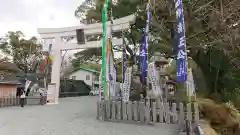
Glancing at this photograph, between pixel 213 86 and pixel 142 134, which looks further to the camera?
pixel 213 86

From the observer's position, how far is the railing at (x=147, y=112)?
6.36 meters

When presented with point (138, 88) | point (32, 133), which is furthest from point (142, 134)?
point (138, 88)

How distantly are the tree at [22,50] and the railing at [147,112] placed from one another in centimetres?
2583

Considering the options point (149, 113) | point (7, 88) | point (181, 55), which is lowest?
point (149, 113)

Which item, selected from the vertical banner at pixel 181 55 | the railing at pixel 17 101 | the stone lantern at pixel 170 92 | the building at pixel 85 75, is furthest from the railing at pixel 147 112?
the building at pixel 85 75

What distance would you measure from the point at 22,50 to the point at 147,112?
28.1m

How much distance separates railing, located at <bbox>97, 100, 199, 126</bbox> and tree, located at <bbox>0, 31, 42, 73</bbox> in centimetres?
2583

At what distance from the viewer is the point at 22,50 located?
30969mm

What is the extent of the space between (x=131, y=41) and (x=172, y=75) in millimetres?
5014

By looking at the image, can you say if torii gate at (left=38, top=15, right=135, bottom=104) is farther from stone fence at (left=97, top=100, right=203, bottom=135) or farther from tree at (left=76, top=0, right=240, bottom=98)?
stone fence at (left=97, top=100, right=203, bottom=135)

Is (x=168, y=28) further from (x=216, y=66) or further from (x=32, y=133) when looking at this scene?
(x=32, y=133)

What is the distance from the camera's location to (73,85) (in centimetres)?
3086

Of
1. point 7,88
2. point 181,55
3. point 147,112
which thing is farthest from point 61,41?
point 181,55

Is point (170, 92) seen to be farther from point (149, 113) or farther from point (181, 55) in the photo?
point (181, 55)
